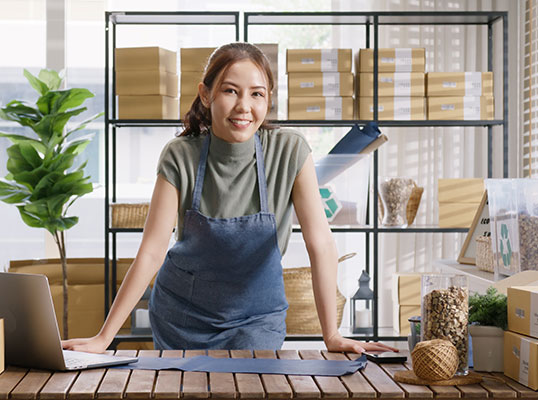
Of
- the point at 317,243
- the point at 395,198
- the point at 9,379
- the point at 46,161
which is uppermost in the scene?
the point at 46,161

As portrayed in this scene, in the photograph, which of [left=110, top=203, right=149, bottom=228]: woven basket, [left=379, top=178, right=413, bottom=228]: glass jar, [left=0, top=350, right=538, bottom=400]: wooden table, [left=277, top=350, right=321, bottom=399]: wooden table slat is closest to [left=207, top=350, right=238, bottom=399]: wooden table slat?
[left=0, top=350, right=538, bottom=400]: wooden table

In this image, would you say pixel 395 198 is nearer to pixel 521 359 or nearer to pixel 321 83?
pixel 321 83

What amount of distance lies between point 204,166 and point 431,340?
79 cm

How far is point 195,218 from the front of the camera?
186 cm

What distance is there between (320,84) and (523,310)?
2.22 meters

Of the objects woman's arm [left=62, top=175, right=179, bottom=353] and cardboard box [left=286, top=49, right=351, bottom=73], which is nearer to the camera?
woman's arm [left=62, top=175, right=179, bottom=353]

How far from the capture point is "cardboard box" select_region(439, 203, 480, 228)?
3430 millimetres

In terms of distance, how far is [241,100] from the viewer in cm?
175

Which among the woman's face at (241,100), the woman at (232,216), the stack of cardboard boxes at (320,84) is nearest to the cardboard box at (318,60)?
the stack of cardboard boxes at (320,84)

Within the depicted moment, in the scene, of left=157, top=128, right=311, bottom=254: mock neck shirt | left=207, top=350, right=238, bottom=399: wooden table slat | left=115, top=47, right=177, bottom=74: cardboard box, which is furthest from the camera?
left=115, top=47, right=177, bottom=74: cardboard box

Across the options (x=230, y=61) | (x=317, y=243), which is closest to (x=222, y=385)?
(x=317, y=243)

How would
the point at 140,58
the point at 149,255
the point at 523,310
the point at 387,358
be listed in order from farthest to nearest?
1. the point at 140,58
2. the point at 149,255
3. the point at 387,358
4. the point at 523,310

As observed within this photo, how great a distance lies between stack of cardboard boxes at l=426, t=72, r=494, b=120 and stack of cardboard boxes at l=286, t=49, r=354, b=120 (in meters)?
0.39

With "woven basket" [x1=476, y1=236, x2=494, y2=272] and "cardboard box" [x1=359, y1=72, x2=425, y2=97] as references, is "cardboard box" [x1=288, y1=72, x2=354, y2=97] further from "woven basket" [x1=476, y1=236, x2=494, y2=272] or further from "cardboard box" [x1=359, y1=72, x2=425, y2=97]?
"woven basket" [x1=476, y1=236, x2=494, y2=272]
